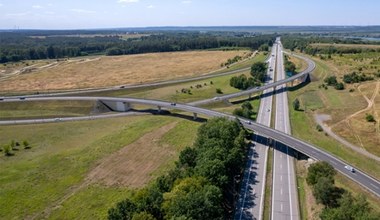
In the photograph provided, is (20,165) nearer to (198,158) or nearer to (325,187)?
(198,158)

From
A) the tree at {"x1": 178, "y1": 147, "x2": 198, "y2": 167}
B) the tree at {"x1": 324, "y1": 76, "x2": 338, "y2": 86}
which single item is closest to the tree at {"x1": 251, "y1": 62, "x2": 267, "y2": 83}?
the tree at {"x1": 324, "y1": 76, "x2": 338, "y2": 86}

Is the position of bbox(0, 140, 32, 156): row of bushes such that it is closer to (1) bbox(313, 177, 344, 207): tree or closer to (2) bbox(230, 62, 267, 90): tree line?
(1) bbox(313, 177, 344, 207): tree

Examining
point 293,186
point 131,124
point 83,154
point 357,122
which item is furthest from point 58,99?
point 357,122

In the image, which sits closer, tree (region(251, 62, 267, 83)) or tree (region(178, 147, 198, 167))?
tree (region(178, 147, 198, 167))

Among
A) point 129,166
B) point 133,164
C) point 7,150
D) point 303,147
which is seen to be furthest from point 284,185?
point 7,150

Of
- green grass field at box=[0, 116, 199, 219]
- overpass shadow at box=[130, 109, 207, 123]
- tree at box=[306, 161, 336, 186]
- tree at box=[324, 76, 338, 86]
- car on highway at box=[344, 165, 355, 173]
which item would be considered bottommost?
green grass field at box=[0, 116, 199, 219]

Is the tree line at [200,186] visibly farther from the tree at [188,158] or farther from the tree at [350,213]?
the tree at [350,213]
